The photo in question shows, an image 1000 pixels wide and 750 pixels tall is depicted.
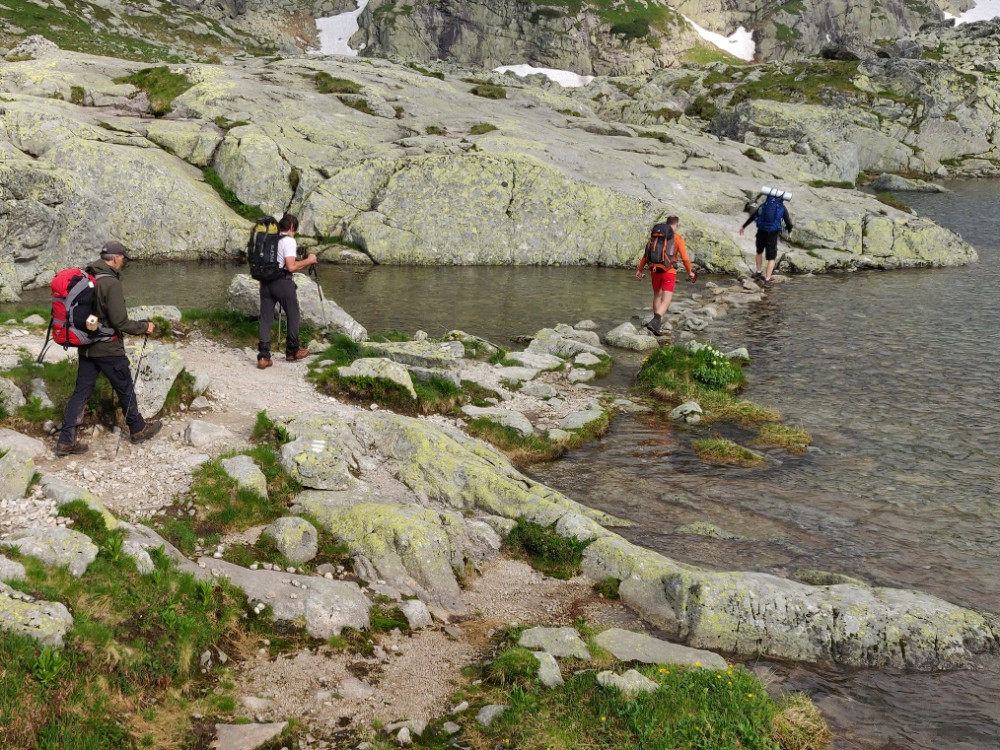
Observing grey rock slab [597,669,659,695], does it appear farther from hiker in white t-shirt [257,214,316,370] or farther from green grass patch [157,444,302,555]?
hiker in white t-shirt [257,214,316,370]

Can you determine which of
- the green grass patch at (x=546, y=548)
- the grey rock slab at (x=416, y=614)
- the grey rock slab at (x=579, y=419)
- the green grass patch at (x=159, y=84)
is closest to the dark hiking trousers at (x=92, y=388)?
the grey rock slab at (x=416, y=614)

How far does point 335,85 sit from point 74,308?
43.1 metres

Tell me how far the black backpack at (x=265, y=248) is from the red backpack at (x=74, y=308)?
5976 millimetres

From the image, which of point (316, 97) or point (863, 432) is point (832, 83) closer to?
point (316, 97)

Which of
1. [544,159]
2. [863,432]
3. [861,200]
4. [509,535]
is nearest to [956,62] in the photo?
[861,200]

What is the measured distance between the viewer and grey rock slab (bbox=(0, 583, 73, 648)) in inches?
287

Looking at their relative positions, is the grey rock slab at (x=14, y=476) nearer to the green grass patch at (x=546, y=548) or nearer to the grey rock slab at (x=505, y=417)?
the green grass patch at (x=546, y=548)

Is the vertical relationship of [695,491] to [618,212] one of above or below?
below

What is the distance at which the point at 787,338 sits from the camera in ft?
89.0

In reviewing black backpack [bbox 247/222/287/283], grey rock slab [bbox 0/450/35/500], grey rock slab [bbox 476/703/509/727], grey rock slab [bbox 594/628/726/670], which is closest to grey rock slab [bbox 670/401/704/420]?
grey rock slab [bbox 594/628/726/670]

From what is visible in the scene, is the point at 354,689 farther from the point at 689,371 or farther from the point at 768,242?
the point at 768,242

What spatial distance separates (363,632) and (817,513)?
985cm

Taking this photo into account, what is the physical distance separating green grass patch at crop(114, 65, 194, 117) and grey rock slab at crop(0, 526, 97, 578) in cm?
4132

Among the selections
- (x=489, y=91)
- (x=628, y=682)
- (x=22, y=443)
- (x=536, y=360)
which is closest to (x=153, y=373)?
(x=22, y=443)
